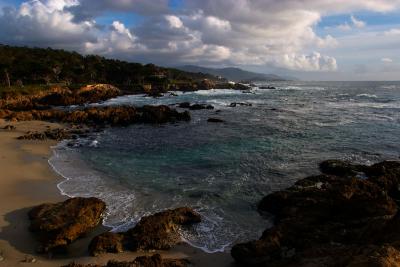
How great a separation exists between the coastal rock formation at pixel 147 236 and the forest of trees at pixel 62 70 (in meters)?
67.7

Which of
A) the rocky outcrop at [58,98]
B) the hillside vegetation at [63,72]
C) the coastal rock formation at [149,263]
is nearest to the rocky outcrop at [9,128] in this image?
the rocky outcrop at [58,98]

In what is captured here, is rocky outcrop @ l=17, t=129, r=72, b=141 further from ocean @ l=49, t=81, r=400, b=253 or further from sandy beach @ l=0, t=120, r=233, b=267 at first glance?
ocean @ l=49, t=81, r=400, b=253

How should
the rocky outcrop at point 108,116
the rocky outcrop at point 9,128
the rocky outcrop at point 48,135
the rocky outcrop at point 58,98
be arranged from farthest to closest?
the rocky outcrop at point 58,98, the rocky outcrop at point 108,116, the rocky outcrop at point 9,128, the rocky outcrop at point 48,135

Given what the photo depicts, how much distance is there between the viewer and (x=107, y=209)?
671 inches

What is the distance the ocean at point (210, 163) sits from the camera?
16.7 m

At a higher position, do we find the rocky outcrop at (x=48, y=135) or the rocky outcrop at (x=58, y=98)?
the rocky outcrop at (x=58, y=98)

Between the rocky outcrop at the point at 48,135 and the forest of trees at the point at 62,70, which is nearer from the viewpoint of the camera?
the rocky outcrop at the point at 48,135

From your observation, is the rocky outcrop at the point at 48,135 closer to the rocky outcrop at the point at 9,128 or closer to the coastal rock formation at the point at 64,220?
the rocky outcrop at the point at 9,128

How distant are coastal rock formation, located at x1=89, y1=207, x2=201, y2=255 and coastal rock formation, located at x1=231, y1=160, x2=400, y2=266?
2868 mm

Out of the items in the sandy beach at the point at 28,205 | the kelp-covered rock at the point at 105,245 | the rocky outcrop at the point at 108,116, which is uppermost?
the rocky outcrop at the point at 108,116

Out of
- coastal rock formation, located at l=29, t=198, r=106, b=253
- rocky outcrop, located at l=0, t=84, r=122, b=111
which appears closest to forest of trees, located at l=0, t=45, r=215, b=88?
rocky outcrop, located at l=0, t=84, r=122, b=111

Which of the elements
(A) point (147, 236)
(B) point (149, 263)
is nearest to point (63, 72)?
(A) point (147, 236)

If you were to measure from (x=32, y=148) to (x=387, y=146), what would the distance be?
1175 inches

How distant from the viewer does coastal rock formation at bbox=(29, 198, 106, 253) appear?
13641 mm
